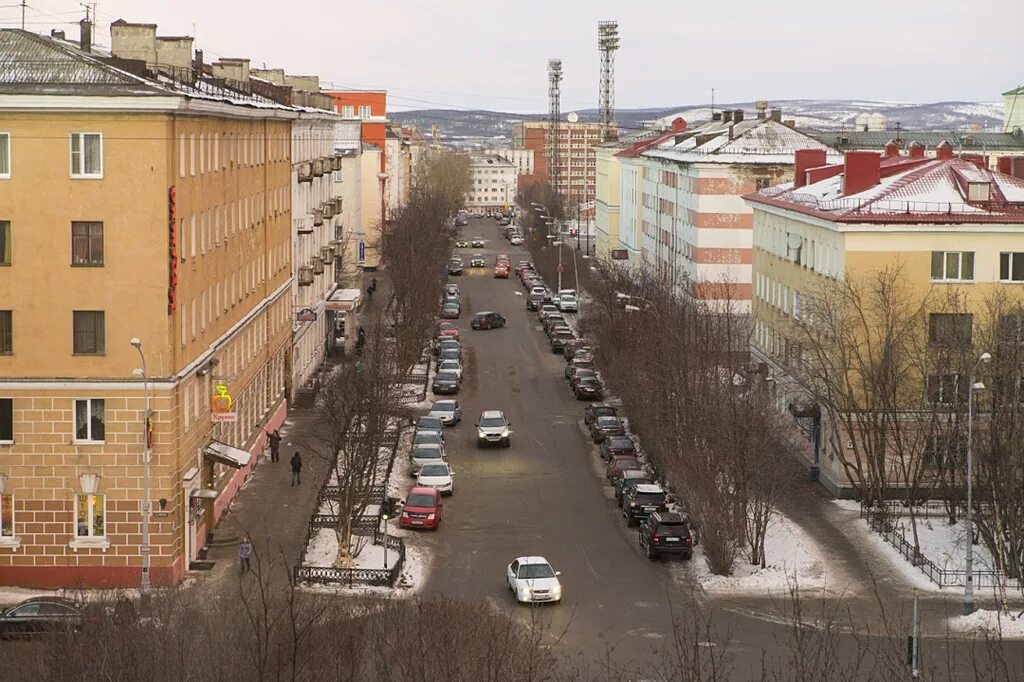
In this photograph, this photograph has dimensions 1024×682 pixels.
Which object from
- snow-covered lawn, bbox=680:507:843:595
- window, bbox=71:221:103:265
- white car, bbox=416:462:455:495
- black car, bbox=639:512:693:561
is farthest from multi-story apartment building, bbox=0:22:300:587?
snow-covered lawn, bbox=680:507:843:595

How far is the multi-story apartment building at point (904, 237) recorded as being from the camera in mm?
42844

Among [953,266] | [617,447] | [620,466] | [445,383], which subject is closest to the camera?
[953,266]

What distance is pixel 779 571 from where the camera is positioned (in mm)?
35062

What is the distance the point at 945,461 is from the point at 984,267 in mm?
6880

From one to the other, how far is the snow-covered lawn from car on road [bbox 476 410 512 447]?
1390 cm

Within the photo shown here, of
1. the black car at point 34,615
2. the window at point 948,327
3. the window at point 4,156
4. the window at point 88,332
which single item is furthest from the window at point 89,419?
the window at point 948,327

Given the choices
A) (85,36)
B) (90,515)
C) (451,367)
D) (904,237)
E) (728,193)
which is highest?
(85,36)

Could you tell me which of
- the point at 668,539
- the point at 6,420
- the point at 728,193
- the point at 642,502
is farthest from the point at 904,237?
the point at 728,193

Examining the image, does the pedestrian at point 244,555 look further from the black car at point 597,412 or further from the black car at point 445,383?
the black car at point 445,383

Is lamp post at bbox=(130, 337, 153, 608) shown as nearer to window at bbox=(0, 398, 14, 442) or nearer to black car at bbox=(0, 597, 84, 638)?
window at bbox=(0, 398, 14, 442)

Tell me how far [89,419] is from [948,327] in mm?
22090

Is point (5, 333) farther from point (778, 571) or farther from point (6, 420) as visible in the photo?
point (778, 571)

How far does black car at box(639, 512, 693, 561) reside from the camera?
118 feet

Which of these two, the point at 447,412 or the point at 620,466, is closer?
the point at 620,466
